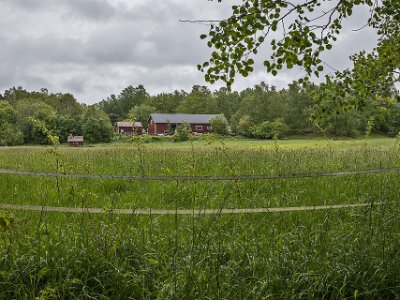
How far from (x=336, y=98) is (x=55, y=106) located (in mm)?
123836

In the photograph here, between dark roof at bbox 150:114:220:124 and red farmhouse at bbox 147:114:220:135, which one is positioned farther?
dark roof at bbox 150:114:220:124

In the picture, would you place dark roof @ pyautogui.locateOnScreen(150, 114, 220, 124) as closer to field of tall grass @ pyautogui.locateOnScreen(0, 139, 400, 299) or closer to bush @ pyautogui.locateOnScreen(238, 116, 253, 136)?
bush @ pyautogui.locateOnScreen(238, 116, 253, 136)

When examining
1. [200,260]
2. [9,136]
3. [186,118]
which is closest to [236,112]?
[186,118]

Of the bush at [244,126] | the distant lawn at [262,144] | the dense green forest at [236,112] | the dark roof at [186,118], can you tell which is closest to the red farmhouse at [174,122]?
the dark roof at [186,118]

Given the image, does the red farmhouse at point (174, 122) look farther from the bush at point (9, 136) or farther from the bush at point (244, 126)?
the bush at point (9, 136)

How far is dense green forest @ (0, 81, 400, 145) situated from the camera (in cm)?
791

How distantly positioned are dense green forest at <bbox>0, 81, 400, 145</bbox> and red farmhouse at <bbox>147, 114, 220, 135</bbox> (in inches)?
275

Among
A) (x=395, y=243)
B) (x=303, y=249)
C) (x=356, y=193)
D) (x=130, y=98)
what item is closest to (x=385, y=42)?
(x=356, y=193)

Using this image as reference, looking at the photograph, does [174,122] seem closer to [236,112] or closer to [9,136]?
[236,112]

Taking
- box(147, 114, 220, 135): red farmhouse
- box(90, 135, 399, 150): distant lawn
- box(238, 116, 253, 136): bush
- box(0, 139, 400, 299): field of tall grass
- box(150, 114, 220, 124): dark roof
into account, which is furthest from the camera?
box(150, 114, 220, 124): dark roof

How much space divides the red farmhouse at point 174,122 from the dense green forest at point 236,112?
6.99 meters

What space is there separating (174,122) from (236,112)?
17.5m

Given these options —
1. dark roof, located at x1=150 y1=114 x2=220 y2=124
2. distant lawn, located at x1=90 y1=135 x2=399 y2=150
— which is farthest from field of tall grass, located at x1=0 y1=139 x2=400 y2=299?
dark roof, located at x1=150 y1=114 x2=220 y2=124

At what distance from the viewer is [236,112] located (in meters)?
104
